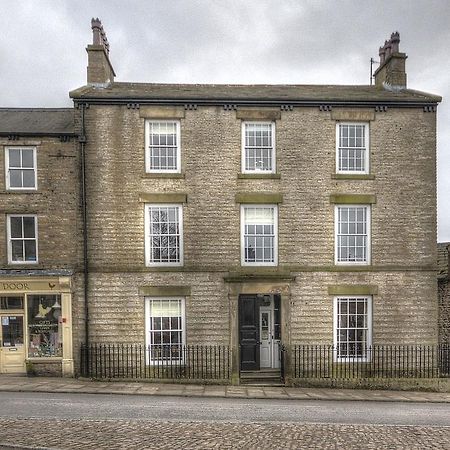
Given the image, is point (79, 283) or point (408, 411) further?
point (79, 283)

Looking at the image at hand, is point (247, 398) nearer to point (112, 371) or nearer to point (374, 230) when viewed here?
point (112, 371)

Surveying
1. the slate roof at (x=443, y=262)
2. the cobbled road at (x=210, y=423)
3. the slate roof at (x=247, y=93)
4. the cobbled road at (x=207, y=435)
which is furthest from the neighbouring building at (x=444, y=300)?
the cobbled road at (x=207, y=435)

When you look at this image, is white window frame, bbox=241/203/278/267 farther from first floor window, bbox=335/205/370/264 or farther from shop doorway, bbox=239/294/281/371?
first floor window, bbox=335/205/370/264

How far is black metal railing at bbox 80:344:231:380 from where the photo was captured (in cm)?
1499

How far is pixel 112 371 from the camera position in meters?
15.1

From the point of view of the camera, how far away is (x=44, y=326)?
15.1 metres

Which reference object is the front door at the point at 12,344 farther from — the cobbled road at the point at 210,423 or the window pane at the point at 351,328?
the window pane at the point at 351,328

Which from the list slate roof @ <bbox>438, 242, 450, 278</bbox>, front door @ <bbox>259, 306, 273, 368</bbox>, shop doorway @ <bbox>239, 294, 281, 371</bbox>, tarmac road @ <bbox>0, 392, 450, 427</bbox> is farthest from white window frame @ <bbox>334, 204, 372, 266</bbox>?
slate roof @ <bbox>438, 242, 450, 278</bbox>

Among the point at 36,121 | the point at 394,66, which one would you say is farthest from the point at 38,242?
the point at 394,66

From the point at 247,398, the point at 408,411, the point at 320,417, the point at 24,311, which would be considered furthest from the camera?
the point at 24,311

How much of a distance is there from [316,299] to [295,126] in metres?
6.32

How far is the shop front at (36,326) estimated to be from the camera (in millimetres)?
14859

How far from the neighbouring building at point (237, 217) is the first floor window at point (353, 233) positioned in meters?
0.04

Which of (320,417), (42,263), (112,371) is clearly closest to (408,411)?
(320,417)
